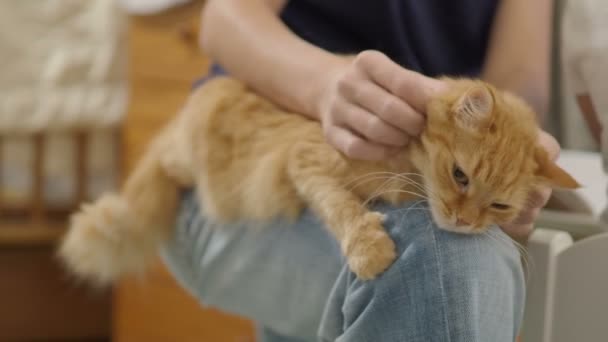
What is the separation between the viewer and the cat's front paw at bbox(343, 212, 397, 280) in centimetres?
59

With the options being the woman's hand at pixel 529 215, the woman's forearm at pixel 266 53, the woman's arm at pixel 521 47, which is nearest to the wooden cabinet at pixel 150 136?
the woman's forearm at pixel 266 53

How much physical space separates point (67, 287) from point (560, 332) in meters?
1.42

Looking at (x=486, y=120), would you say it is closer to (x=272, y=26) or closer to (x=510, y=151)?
(x=510, y=151)

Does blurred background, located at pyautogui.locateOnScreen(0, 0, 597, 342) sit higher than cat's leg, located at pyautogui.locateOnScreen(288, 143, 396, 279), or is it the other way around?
cat's leg, located at pyautogui.locateOnScreen(288, 143, 396, 279)

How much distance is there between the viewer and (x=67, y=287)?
1769 millimetres

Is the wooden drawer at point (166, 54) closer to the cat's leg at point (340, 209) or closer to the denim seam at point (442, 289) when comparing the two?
the cat's leg at point (340, 209)

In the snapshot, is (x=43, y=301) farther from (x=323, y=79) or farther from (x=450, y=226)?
(x=450, y=226)

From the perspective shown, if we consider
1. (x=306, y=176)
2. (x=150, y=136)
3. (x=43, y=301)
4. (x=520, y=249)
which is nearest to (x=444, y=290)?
(x=520, y=249)

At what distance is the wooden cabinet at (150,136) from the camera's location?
5.14 ft

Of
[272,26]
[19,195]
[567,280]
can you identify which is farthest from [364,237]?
[19,195]

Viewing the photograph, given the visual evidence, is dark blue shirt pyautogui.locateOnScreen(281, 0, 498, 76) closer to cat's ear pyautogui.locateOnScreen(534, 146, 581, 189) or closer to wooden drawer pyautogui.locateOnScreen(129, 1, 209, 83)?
cat's ear pyautogui.locateOnScreen(534, 146, 581, 189)

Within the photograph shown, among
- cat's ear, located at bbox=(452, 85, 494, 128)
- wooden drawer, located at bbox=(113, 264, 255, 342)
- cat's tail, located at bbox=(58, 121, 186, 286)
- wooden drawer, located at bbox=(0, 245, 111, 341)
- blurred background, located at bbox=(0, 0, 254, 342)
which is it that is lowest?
wooden drawer, located at bbox=(0, 245, 111, 341)

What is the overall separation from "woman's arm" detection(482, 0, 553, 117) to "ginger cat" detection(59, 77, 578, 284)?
149 mm

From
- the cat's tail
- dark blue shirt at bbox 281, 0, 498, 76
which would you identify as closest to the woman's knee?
dark blue shirt at bbox 281, 0, 498, 76
